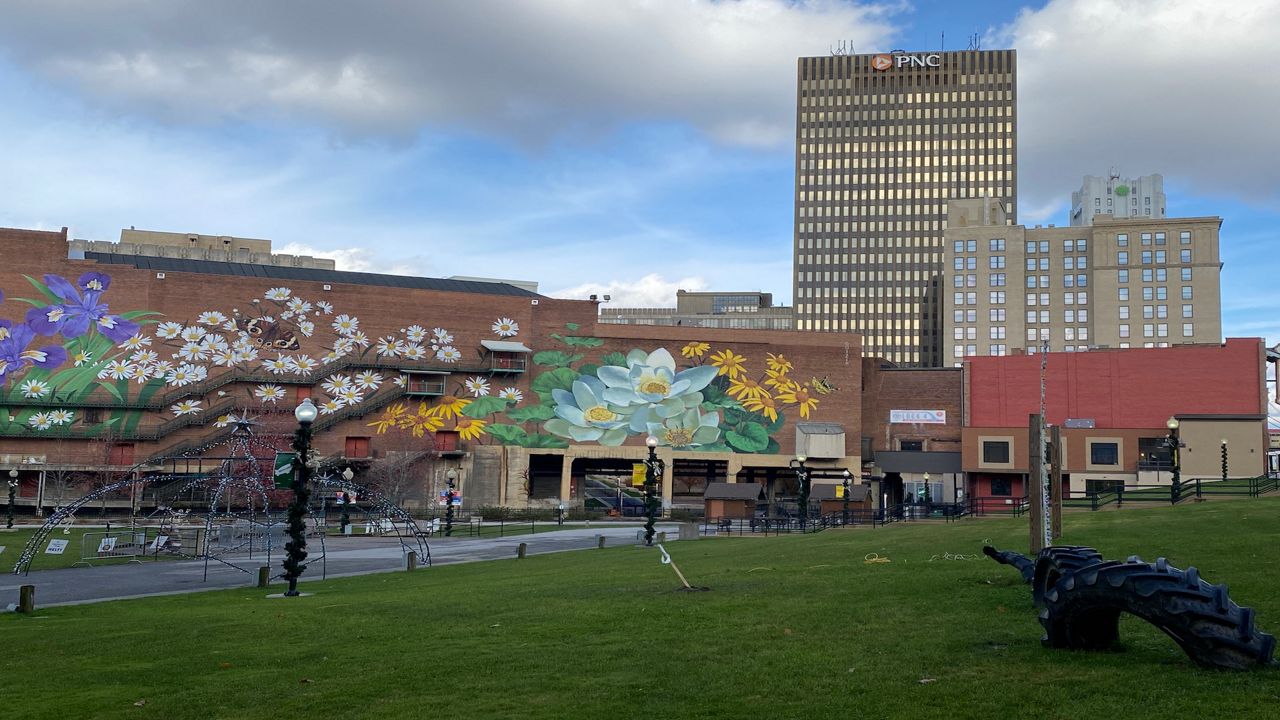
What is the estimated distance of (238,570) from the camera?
36656mm

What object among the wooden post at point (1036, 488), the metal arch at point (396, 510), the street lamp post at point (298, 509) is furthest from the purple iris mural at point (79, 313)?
the wooden post at point (1036, 488)

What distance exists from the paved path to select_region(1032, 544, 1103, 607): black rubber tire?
2273cm

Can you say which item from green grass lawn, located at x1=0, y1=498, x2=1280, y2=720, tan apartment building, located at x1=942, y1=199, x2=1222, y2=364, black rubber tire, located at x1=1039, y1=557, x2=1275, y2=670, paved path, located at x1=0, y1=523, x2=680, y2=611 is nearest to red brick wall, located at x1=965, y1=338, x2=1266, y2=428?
paved path, located at x1=0, y1=523, x2=680, y2=611

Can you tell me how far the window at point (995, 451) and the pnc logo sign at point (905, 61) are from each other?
4331 inches

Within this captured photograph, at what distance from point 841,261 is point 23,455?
13830 cm

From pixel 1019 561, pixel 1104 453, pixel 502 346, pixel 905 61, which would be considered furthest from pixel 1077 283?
pixel 1019 561

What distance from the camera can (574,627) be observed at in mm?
16922

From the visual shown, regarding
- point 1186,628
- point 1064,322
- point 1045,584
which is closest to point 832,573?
point 1045,584

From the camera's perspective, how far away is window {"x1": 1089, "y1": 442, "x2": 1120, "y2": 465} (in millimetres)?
88500

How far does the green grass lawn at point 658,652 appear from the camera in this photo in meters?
11.0

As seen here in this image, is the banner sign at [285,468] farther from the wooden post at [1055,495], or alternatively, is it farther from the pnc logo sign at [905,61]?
the pnc logo sign at [905,61]

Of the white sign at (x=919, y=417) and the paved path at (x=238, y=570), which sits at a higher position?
the white sign at (x=919, y=417)

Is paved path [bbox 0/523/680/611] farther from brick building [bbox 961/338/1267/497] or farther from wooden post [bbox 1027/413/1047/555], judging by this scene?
brick building [bbox 961/338/1267/497]

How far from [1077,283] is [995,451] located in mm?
75304
